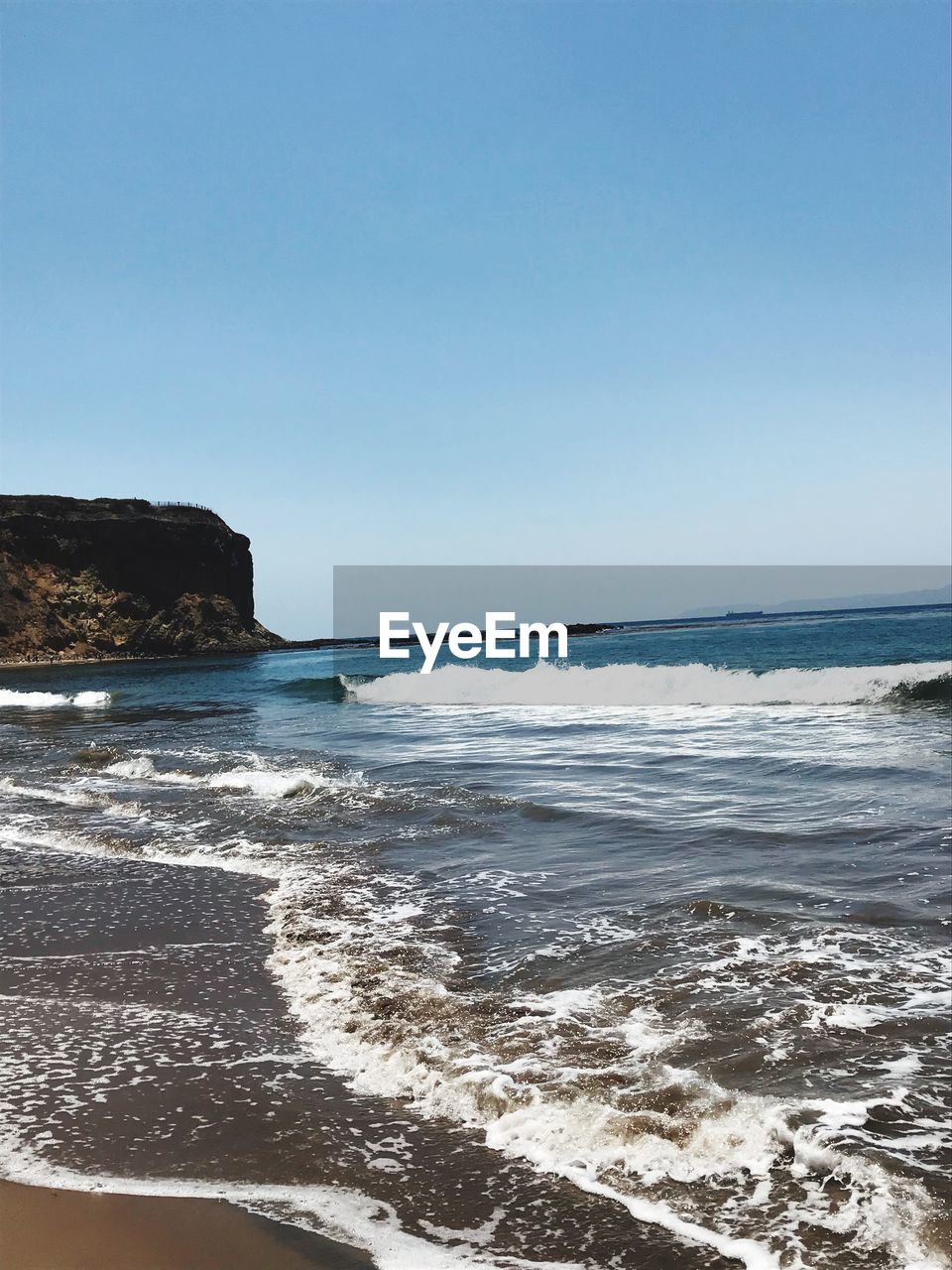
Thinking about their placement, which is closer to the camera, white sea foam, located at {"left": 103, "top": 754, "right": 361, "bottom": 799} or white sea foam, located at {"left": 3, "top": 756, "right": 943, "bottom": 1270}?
white sea foam, located at {"left": 3, "top": 756, "right": 943, "bottom": 1270}

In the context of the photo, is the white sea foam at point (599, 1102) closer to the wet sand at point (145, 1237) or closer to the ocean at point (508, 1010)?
the ocean at point (508, 1010)

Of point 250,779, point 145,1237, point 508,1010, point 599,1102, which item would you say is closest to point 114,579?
point 250,779

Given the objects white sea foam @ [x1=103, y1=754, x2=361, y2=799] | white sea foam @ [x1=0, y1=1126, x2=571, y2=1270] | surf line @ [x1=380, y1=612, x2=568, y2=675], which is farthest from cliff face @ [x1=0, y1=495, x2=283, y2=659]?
white sea foam @ [x1=0, y1=1126, x2=571, y2=1270]

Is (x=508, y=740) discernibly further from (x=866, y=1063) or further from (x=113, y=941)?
(x=866, y=1063)

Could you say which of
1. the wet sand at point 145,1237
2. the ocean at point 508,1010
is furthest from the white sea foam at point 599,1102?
the wet sand at point 145,1237

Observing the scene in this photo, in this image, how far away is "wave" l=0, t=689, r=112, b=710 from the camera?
31.7 meters

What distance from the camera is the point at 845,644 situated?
178 feet

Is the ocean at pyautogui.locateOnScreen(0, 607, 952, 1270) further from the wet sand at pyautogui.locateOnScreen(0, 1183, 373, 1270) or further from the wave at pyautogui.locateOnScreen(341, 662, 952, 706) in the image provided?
the wave at pyautogui.locateOnScreen(341, 662, 952, 706)

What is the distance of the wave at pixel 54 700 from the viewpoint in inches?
1246

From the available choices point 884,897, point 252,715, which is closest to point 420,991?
point 884,897

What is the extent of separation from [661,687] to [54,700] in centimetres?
2406

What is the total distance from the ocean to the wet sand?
0.32 ft

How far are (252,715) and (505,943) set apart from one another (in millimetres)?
20471

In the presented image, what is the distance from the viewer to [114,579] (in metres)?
81.2
